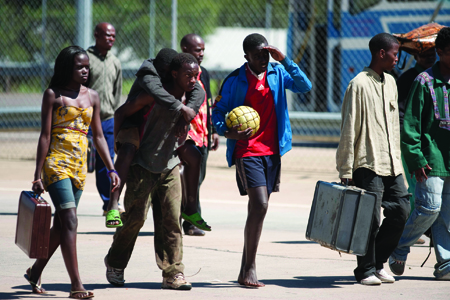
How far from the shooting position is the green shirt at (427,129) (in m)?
5.59

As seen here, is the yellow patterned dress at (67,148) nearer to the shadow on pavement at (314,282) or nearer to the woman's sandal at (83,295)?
the woman's sandal at (83,295)

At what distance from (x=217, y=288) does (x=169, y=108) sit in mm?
1387

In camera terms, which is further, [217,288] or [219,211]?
[219,211]

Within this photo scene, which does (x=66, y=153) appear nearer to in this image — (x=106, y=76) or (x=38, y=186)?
(x=38, y=186)

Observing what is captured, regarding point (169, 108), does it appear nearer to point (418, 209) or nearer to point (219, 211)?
point (418, 209)

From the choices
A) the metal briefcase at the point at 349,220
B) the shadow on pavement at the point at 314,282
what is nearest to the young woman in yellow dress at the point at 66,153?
the shadow on pavement at the point at 314,282

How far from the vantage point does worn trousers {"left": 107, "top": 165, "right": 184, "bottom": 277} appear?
5.15 m

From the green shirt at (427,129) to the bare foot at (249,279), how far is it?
1509 millimetres

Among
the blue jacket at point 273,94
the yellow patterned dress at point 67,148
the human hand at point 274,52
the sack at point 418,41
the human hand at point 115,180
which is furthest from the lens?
the sack at point 418,41

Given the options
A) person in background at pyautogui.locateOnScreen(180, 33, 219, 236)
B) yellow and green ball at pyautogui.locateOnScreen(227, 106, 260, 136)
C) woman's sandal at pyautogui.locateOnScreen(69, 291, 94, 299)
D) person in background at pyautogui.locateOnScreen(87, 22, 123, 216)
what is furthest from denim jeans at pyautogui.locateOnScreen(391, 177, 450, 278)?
person in background at pyautogui.locateOnScreen(87, 22, 123, 216)

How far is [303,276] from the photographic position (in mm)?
5719

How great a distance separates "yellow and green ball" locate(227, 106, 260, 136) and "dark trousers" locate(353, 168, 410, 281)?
2.96 feet

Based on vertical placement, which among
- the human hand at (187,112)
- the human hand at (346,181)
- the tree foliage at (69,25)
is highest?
the tree foliage at (69,25)

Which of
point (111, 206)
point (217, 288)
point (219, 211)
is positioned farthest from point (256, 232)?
point (219, 211)
